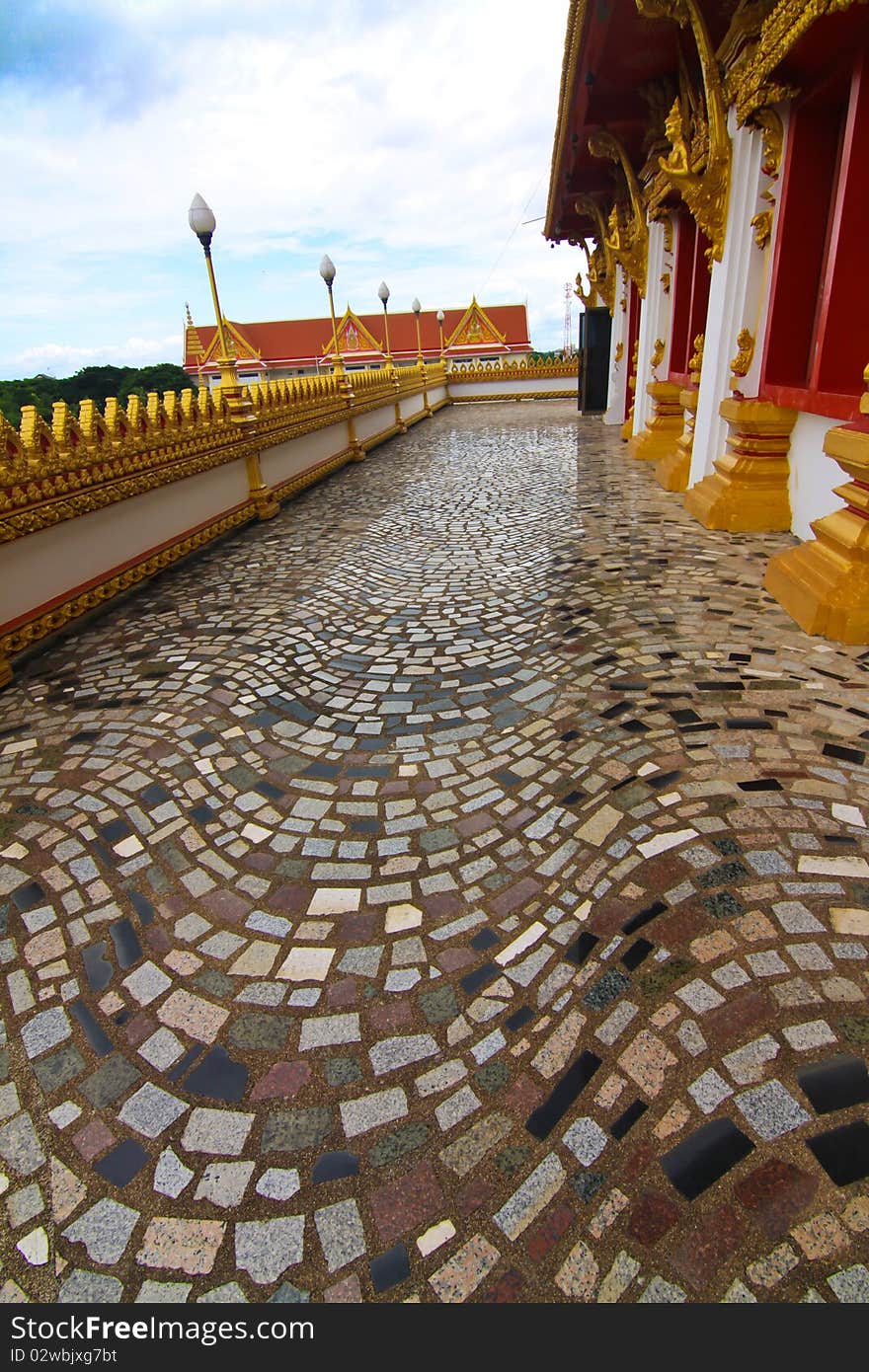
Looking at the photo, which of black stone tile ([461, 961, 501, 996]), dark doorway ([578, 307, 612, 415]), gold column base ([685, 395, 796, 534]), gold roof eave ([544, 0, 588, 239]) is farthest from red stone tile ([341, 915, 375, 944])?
dark doorway ([578, 307, 612, 415])

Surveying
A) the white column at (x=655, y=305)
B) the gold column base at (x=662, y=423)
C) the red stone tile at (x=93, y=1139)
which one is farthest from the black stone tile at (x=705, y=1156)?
the white column at (x=655, y=305)

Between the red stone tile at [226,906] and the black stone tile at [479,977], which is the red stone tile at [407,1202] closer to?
the black stone tile at [479,977]

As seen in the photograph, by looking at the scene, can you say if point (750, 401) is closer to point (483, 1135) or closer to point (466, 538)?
point (466, 538)

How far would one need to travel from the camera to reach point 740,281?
18.6ft

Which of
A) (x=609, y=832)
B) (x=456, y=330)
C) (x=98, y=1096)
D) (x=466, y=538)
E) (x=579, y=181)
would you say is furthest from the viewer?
(x=456, y=330)

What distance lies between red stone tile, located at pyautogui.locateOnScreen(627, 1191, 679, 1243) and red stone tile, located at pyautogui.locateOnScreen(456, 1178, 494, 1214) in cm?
32

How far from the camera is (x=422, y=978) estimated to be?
2119 millimetres

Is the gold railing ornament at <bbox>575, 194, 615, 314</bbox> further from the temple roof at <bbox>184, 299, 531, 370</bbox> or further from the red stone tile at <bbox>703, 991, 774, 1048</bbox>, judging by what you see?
the temple roof at <bbox>184, 299, 531, 370</bbox>

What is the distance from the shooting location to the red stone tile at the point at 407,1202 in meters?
1.52

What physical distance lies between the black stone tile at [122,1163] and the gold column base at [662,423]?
956 centimetres

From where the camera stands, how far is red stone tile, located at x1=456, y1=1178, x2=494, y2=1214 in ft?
5.03

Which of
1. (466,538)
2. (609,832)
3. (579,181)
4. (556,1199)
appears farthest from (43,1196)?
(579,181)
